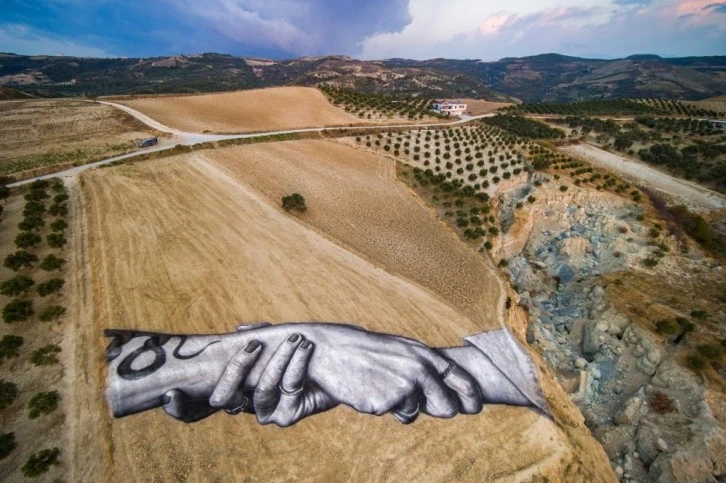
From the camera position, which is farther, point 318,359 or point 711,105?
point 711,105

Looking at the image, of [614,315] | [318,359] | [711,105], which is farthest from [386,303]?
[711,105]

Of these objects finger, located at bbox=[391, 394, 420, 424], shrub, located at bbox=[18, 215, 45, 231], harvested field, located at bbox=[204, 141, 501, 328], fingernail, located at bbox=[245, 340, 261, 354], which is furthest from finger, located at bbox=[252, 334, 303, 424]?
shrub, located at bbox=[18, 215, 45, 231]

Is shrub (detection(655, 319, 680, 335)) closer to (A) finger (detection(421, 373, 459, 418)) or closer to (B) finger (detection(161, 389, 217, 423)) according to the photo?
(A) finger (detection(421, 373, 459, 418))

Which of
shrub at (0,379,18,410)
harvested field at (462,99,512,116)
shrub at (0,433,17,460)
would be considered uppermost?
harvested field at (462,99,512,116)

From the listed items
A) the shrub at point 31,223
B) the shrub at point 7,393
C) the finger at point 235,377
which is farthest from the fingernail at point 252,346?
the shrub at point 31,223

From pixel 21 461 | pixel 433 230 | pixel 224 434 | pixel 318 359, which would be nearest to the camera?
pixel 21 461

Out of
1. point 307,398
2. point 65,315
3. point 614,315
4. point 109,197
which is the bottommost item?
point 614,315

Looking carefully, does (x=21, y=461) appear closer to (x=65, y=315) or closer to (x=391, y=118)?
(x=65, y=315)
